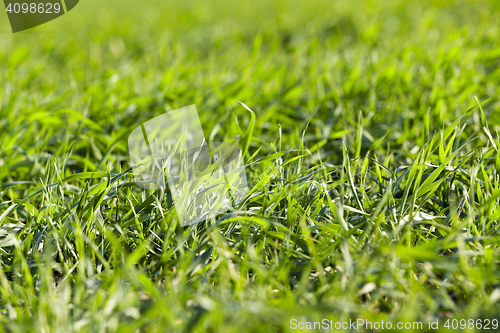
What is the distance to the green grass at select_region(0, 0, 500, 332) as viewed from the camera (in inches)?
37.8

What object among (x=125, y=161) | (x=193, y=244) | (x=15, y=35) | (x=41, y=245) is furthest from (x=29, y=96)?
(x=15, y=35)

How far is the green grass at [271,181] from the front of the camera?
96 cm

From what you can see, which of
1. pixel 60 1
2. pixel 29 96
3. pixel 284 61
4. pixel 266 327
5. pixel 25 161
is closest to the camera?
pixel 266 327

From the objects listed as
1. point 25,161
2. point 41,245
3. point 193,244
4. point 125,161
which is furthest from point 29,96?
point 193,244

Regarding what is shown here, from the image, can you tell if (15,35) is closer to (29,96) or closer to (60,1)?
(60,1)

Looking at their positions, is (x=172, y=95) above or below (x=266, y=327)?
above

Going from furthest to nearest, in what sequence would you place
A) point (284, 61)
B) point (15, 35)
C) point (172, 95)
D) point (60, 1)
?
point (15, 35) < point (60, 1) < point (284, 61) < point (172, 95)

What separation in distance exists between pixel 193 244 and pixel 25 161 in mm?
967

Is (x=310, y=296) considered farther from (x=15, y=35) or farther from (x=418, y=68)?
(x=15, y=35)

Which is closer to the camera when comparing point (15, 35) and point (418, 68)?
point (418, 68)

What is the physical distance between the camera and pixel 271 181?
133 centimetres

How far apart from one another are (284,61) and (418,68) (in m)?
0.84

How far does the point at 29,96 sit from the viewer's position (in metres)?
2.35

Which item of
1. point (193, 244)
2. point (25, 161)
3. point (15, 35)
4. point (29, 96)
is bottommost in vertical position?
point (193, 244)
